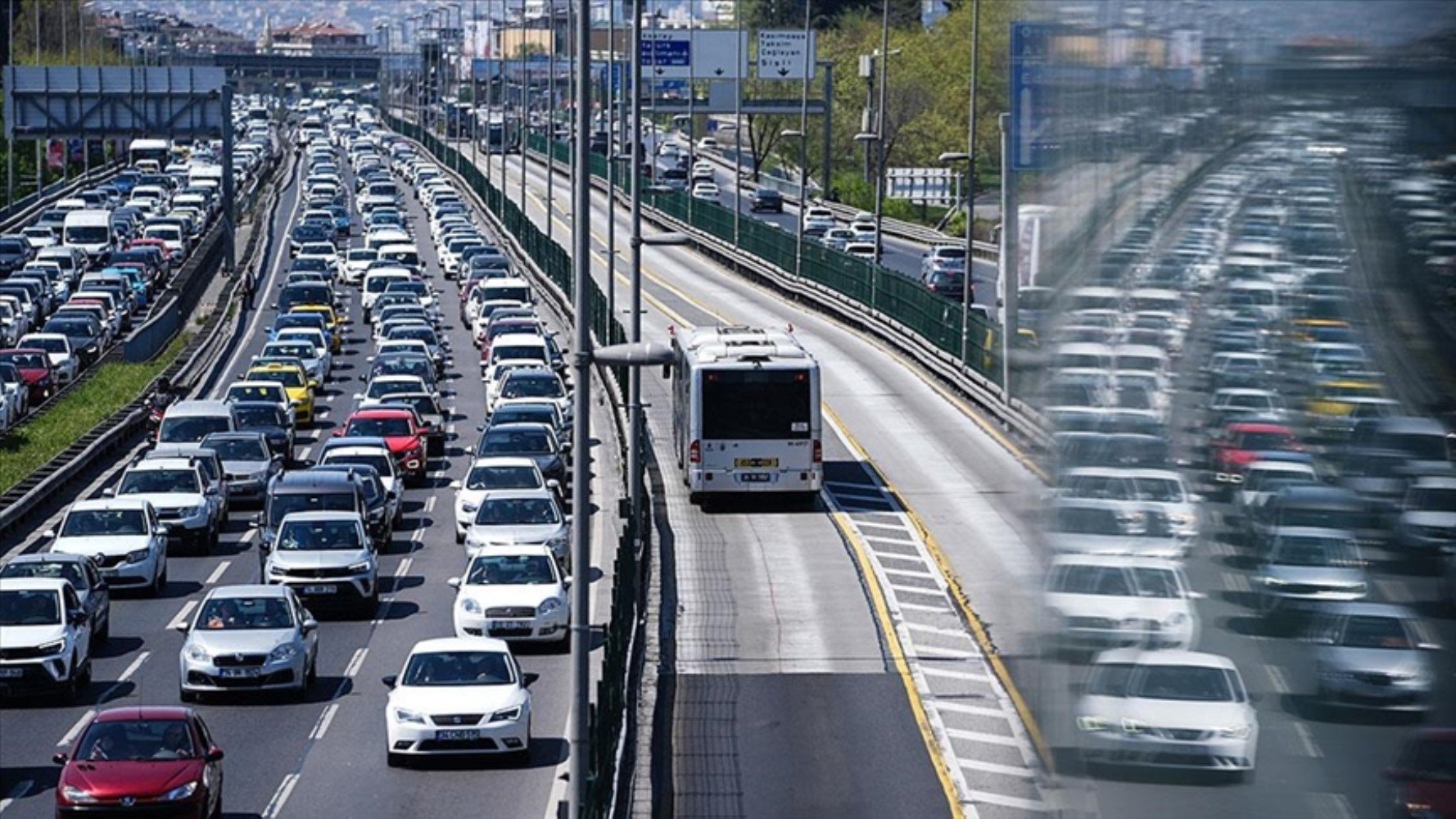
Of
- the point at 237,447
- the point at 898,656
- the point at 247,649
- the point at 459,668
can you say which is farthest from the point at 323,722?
the point at 237,447

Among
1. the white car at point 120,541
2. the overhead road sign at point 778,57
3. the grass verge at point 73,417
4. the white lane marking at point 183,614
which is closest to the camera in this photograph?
the white lane marking at point 183,614

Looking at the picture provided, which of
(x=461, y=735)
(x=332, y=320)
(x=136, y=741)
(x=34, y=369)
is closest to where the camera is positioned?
(x=136, y=741)

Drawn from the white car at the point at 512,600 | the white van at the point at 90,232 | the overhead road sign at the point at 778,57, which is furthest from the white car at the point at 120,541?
the overhead road sign at the point at 778,57

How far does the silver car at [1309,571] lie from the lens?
8.46ft

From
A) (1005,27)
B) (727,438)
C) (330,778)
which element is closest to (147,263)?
(727,438)

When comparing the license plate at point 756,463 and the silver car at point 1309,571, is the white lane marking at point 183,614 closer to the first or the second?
the license plate at point 756,463

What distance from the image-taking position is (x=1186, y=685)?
298 cm

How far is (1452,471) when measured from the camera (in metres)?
2.44

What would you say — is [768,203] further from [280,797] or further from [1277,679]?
[1277,679]

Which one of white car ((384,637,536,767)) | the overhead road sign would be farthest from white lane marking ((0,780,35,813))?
the overhead road sign

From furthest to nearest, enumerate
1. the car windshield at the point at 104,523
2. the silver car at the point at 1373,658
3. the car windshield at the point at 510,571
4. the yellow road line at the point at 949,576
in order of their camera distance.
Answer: the car windshield at the point at 104,523 → the car windshield at the point at 510,571 → the yellow road line at the point at 949,576 → the silver car at the point at 1373,658

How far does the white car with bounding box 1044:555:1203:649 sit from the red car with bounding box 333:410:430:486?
1770 inches

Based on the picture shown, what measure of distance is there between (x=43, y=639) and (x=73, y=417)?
30.8 metres

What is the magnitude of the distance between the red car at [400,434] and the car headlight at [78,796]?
2507 cm
